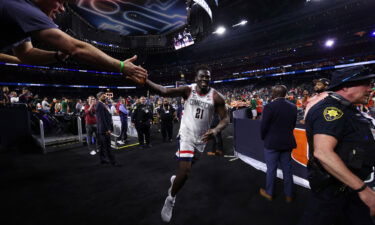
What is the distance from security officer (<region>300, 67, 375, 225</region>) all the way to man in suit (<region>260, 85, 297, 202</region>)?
1.78 m

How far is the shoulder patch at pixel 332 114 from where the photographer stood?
1.52 m

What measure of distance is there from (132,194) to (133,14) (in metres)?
23.8

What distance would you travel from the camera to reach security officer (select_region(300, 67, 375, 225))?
1.48 metres

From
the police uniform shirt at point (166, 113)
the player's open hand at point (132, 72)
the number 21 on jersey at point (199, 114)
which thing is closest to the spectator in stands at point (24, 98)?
the police uniform shirt at point (166, 113)

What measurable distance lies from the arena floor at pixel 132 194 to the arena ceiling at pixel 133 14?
1891cm

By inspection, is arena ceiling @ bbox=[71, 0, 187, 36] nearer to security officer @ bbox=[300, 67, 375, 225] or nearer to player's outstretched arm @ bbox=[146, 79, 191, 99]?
player's outstretched arm @ bbox=[146, 79, 191, 99]

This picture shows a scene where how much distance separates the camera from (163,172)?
5176 mm

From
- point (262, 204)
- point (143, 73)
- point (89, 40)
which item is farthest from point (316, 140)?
point (89, 40)

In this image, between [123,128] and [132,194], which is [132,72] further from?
[123,128]

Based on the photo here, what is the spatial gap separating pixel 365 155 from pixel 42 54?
3.53m

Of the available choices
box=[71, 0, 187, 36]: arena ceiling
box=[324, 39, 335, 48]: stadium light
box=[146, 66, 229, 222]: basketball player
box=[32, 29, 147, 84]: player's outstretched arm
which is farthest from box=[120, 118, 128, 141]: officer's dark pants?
box=[324, 39, 335, 48]: stadium light

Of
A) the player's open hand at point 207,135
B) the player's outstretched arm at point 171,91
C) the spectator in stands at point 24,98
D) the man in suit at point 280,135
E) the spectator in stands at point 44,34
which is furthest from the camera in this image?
the spectator in stands at point 24,98

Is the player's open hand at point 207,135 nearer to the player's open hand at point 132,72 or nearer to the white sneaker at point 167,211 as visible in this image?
the white sneaker at point 167,211

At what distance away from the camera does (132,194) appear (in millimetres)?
3953
